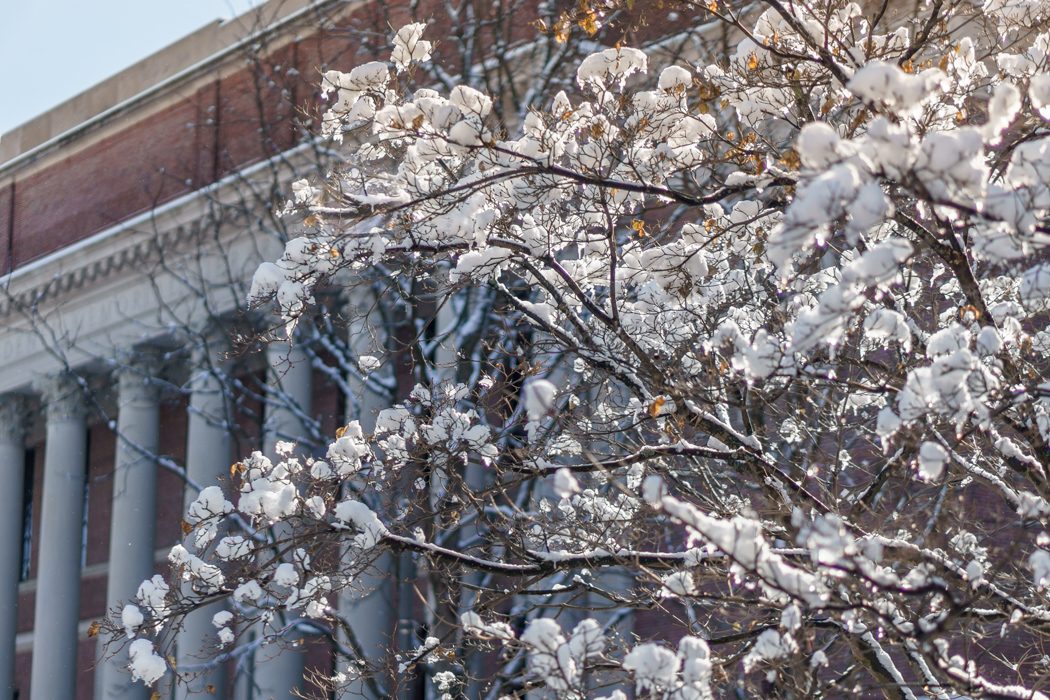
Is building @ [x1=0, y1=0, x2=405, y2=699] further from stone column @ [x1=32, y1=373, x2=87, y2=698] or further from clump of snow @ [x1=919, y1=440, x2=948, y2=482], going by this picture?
clump of snow @ [x1=919, y1=440, x2=948, y2=482]

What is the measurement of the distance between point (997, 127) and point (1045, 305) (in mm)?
2144

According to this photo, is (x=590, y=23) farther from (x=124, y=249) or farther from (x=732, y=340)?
(x=124, y=249)

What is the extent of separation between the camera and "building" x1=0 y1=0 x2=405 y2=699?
19.6 metres

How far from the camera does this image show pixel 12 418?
2580 cm

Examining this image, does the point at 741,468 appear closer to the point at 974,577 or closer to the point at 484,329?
the point at 974,577

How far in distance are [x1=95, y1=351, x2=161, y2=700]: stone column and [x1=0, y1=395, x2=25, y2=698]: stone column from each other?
3.21 metres

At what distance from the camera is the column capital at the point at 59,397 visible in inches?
944

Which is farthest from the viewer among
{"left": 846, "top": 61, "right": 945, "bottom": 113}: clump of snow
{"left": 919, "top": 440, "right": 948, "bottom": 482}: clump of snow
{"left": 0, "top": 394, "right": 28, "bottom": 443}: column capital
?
{"left": 0, "top": 394, "right": 28, "bottom": 443}: column capital

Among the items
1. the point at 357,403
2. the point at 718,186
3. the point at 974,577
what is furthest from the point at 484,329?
the point at 974,577

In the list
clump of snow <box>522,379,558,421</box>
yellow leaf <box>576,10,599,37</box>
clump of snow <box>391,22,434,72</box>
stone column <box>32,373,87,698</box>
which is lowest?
clump of snow <box>522,379,558,421</box>

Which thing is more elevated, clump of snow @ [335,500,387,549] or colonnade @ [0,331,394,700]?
colonnade @ [0,331,394,700]

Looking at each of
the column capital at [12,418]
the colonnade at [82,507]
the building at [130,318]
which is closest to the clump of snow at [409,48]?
the building at [130,318]

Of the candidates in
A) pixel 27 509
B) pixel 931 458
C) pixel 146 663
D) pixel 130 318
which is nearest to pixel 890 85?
pixel 931 458

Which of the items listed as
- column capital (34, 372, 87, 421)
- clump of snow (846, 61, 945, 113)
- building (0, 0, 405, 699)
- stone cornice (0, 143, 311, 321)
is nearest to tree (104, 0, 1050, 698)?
clump of snow (846, 61, 945, 113)
